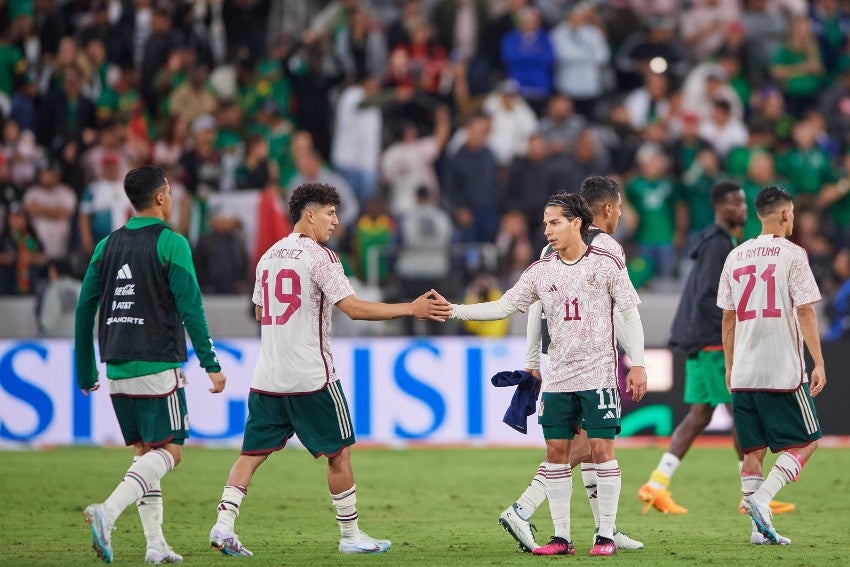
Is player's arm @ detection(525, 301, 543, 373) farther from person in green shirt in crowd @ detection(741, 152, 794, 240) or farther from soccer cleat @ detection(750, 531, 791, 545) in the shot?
person in green shirt in crowd @ detection(741, 152, 794, 240)

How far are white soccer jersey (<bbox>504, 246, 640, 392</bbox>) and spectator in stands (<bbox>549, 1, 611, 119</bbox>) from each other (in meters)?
13.0

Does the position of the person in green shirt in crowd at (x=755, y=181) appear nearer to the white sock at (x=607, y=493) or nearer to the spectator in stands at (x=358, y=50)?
the spectator in stands at (x=358, y=50)

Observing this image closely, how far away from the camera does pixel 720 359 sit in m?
11.1

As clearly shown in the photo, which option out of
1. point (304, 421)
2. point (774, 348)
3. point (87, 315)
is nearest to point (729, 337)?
point (774, 348)

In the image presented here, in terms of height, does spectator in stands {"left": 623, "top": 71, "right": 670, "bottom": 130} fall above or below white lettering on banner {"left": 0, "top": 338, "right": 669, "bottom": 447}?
above

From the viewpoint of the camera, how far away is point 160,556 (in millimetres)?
8289

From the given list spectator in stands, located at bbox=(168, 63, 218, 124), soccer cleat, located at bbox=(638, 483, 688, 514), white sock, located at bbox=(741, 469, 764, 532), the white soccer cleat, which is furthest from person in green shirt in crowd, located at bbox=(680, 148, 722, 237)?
the white soccer cleat

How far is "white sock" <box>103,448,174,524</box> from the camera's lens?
8086 mm

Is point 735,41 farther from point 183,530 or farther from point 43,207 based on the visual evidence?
point 183,530

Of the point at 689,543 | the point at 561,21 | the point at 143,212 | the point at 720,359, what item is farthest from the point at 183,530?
the point at 561,21

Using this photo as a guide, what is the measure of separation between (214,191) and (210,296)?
188cm

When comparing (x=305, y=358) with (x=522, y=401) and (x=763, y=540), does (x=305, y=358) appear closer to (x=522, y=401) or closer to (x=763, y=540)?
(x=522, y=401)

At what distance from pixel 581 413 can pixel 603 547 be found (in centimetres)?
76

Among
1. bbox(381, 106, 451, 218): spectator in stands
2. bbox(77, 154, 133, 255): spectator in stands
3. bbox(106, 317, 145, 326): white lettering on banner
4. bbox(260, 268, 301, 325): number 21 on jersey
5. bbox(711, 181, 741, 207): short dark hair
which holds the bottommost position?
bbox(106, 317, 145, 326): white lettering on banner
